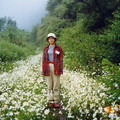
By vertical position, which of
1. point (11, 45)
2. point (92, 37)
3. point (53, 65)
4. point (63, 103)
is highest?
point (11, 45)

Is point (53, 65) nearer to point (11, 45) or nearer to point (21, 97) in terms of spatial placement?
point (21, 97)

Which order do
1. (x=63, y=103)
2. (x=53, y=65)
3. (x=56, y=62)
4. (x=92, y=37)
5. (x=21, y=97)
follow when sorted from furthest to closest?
(x=92, y=37) < (x=63, y=103) < (x=53, y=65) < (x=56, y=62) < (x=21, y=97)

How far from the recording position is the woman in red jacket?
5.32m

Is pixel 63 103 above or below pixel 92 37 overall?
below

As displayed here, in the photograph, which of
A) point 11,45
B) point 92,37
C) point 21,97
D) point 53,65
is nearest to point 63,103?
point 53,65

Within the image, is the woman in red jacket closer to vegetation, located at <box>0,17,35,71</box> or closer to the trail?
the trail

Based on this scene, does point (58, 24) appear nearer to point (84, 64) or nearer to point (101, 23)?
point (101, 23)

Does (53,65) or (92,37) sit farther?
(92,37)

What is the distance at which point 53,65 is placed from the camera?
5430 mm

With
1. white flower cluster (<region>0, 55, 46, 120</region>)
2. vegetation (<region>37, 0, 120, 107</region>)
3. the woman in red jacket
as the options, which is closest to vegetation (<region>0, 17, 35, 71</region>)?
white flower cluster (<region>0, 55, 46, 120</region>)

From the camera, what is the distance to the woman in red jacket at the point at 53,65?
532 cm

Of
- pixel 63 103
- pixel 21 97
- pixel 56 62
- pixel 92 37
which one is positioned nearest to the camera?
pixel 21 97

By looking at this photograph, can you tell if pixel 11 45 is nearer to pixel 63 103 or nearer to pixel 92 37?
pixel 92 37

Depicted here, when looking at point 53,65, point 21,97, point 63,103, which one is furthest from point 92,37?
point 21,97
